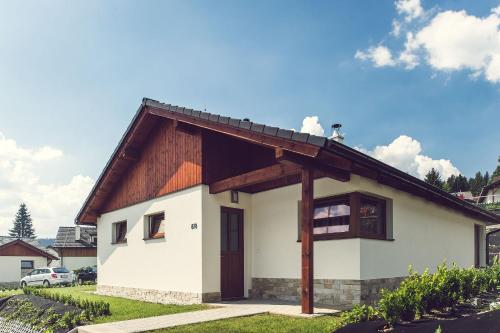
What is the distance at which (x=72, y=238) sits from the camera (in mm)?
38188

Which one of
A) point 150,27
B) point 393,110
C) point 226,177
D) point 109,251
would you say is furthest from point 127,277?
point 393,110

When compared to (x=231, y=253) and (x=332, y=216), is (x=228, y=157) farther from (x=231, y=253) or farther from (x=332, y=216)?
(x=332, y=216)

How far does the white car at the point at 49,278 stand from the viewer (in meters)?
27.4

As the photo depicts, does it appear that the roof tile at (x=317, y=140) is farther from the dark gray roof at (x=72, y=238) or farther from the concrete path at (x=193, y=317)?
the dark gray roof at (x=72, y=238)

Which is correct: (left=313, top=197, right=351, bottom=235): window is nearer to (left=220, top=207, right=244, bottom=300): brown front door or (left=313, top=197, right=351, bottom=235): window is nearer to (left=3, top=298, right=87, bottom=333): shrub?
(left=220, top=207, right=244, bottom=300): brown front door

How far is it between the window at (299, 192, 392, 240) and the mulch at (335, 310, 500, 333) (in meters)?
3.39

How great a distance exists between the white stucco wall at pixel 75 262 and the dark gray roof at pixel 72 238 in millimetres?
1145

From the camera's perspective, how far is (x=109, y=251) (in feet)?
51.1

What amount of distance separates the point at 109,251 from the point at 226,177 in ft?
22.5

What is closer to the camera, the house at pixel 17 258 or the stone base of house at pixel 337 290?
the stone base of house at pixel 337 290

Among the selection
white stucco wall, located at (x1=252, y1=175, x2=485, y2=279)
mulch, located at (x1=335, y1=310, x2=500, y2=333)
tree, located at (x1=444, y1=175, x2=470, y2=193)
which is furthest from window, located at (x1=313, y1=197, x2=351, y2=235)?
tree, located at (x1=444, y1=175, x2=470, y2=193)

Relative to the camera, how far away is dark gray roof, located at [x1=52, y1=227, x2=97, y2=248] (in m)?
37.3

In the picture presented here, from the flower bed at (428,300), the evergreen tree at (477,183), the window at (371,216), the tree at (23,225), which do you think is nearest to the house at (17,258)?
the window at (371,216)

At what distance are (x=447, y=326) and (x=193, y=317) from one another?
4.63m
